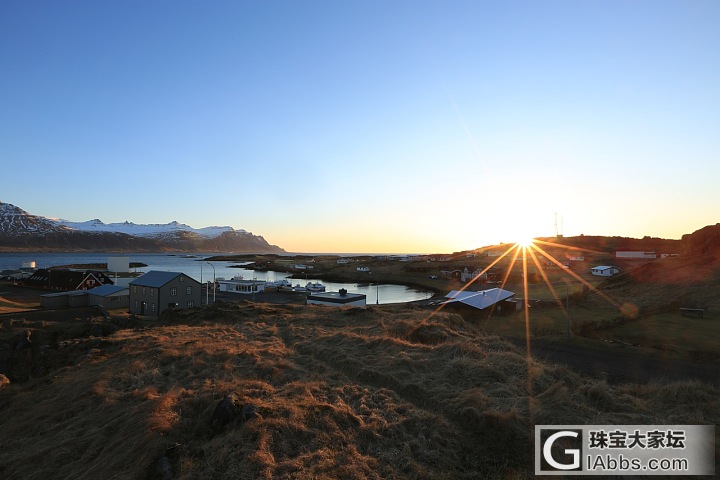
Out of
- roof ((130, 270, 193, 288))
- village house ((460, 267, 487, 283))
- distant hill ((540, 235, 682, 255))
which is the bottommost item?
village house ((460, 267, 487, 283))

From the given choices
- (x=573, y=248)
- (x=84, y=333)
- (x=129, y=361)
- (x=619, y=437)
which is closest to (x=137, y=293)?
(x=84, y=333)

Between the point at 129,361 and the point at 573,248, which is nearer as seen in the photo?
the point at 129,361

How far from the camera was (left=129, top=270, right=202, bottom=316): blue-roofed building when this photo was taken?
148 feet

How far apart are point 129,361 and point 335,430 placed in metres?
15.1

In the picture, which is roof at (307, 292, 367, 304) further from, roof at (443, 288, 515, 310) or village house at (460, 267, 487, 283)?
village house at (460, 267, 487, 283)

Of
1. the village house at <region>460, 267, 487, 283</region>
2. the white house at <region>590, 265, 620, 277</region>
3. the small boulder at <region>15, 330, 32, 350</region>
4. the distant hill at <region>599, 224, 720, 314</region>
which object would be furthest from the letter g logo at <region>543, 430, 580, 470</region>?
the white house at <region>590, 265, 620, 277</region>

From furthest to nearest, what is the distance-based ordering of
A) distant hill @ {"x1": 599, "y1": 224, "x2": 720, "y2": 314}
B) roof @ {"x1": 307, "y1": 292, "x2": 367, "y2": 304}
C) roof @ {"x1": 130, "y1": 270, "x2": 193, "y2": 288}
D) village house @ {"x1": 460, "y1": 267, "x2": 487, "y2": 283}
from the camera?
village house @ {"x1": 460, "y1": 267, "x2": 487, "y2": 283} < roof @ {"x1": 307, "y1": 292, "x2": 367, "y2": 304} < distant hill @ {"x1": 599, "y1": 224, "x2": 720, "y2": 314} < roof @ {"x1": 130, "y1": 270, "x2": 193, "y2": 288}

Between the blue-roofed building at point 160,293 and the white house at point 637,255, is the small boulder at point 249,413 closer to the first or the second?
the blue-roofed building at point 160,293

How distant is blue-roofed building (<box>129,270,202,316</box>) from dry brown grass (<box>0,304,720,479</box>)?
2461 centimetres

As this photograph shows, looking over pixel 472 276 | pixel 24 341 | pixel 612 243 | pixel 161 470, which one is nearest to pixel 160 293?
pixel 24 341

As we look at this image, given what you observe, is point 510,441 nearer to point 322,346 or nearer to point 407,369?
point 407,369

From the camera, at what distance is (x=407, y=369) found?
16922 mm

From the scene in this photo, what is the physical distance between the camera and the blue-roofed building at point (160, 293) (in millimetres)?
45191

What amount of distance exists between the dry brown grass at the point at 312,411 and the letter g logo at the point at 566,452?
2.12ft
